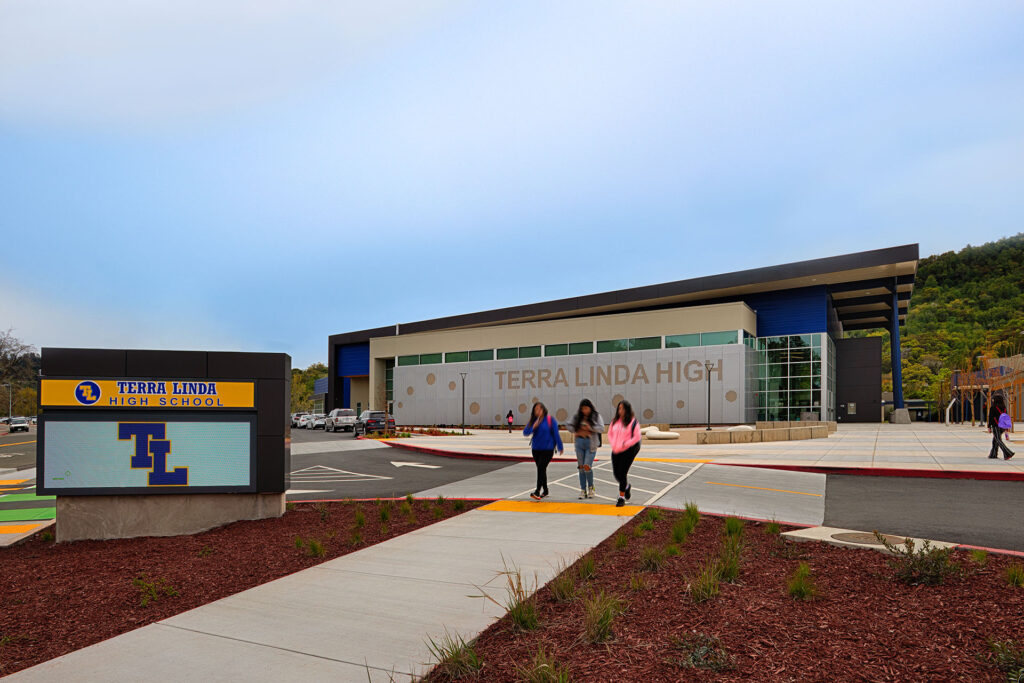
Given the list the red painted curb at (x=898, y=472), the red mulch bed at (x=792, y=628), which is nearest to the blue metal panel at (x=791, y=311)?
the red painted curb at (x=898, y=472)

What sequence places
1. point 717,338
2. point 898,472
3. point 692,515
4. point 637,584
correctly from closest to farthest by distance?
point 637,584, point 692,515, point 898,472, point 717,338

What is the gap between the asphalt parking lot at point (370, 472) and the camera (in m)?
13.3

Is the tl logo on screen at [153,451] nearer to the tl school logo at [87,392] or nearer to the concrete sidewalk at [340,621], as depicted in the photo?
the tl school logo at [87,392]

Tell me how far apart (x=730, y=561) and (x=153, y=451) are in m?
8.32

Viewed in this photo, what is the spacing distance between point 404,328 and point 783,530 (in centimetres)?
7481

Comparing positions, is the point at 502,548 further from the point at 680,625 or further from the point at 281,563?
the point at 680,625

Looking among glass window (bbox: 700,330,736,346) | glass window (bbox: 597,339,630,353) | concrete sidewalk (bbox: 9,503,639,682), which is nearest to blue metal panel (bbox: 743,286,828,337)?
glass window (bbox: 700,330,736,346)

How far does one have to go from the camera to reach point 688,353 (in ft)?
162

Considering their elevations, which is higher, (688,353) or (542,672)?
(688,353)

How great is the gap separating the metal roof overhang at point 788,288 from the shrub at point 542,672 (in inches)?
1999

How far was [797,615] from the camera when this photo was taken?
461 cm

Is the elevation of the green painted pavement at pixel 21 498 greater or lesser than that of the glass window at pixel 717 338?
lesser

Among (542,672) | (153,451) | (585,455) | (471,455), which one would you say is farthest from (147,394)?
(471,455)

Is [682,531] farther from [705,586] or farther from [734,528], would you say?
[705,586]
